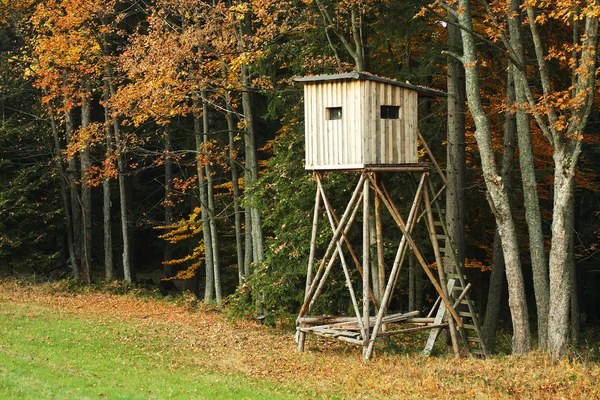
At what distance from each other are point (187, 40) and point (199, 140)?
264 inches

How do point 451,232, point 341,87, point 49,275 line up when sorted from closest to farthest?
point 341,87 → point 451,232 → point 49,275

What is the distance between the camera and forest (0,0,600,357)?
15.3 m

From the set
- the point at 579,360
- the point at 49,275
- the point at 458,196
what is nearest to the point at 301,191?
the point at 458,196

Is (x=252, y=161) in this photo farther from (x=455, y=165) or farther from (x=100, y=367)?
(x=100, y=367)

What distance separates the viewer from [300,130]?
2077cm

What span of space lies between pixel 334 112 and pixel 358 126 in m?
0.83

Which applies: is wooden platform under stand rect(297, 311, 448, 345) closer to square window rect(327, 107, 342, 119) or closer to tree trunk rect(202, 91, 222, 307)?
square window rect(327, 107, 342, 119)

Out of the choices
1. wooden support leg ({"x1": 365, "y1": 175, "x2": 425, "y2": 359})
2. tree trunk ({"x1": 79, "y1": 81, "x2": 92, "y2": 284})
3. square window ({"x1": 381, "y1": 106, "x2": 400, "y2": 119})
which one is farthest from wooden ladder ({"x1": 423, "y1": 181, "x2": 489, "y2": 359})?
tree trunk ({"x1": 79, "y1": 81, "x2": 92, "y2": 284})

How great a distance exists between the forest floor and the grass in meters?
0.02

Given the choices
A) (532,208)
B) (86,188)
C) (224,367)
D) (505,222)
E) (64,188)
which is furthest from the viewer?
(64,188)

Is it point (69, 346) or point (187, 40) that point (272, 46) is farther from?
point (69, 346)

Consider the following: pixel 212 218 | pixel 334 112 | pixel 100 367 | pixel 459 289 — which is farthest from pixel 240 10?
pixel 100 367

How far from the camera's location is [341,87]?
16.3m

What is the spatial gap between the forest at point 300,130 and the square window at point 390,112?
5.16 ft
